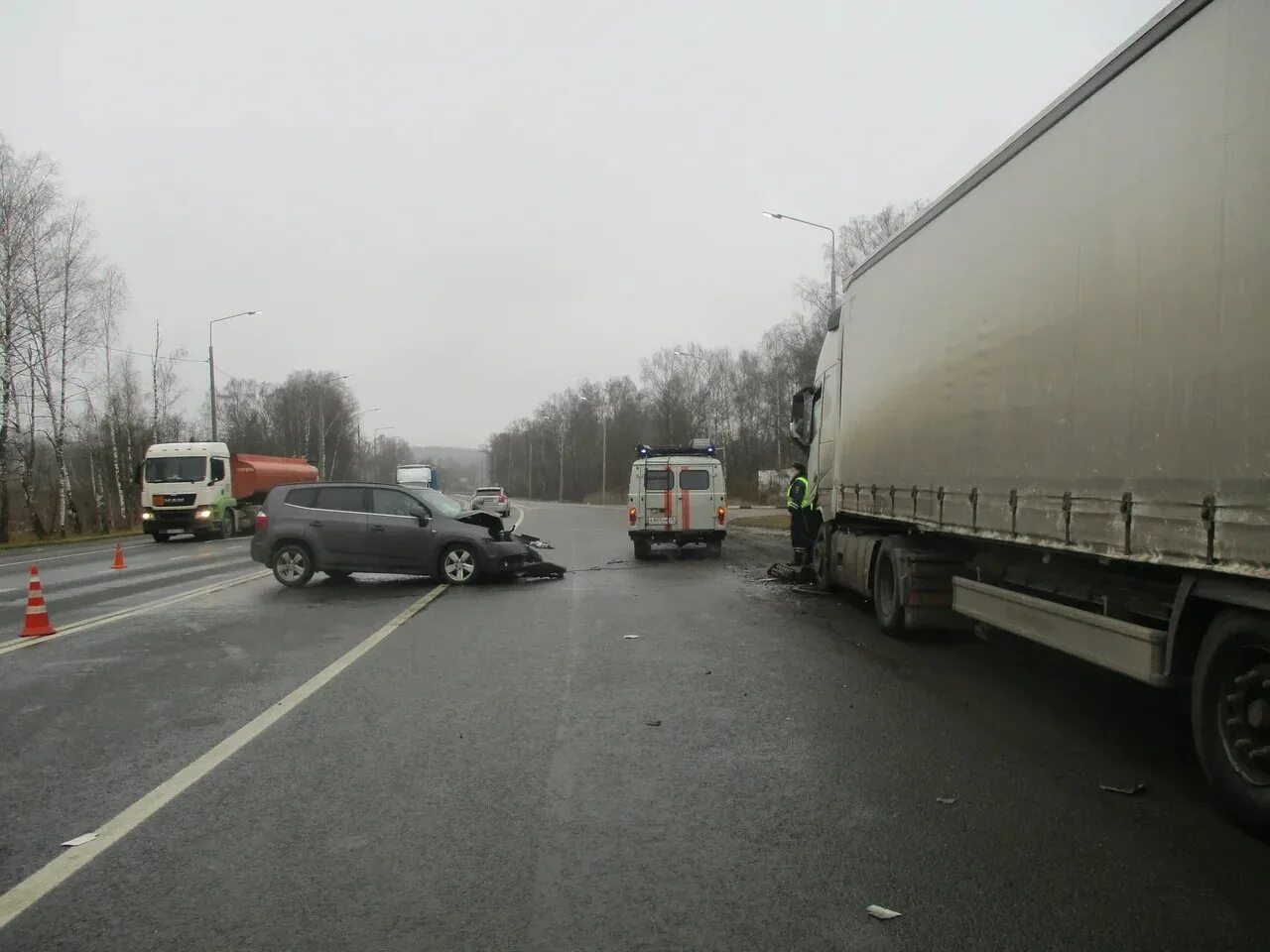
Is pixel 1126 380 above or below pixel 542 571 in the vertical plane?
above

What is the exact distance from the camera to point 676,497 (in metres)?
19.7

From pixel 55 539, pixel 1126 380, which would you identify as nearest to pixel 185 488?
pixel 55 539

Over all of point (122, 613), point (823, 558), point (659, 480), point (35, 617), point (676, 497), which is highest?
point (659, 480)

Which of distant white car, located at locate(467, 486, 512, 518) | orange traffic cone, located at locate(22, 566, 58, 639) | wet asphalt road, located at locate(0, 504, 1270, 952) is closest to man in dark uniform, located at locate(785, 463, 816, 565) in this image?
wet asphalt road, located at locate(0, 504, 1270, 952)

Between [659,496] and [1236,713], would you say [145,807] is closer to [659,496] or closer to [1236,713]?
[1236,713]

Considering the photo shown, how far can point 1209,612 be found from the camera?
15.1ft

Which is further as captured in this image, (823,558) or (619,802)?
(823,558)

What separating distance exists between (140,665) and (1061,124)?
8.73 meters

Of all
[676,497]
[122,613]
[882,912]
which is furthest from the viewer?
[676,497]

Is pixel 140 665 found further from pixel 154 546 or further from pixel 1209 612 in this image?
pixel 154 546

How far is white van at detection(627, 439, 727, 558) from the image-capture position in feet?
64.4

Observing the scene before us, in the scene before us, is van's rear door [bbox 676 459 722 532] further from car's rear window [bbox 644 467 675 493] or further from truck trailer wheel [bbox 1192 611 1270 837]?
truck trailer wheel [bbox 1192 611 1270 837]

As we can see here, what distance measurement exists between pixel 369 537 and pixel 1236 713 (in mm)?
12303

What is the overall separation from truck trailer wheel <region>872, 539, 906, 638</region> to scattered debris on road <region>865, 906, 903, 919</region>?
19.0 feet
